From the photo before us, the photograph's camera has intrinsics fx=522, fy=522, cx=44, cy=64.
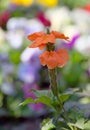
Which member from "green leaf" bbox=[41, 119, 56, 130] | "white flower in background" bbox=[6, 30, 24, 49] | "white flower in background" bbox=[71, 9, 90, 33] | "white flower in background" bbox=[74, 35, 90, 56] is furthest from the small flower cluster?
"white flower in background" bbox=[71, 9, 90, 33]

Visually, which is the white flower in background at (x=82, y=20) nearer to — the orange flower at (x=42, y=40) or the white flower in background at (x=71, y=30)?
the white flower in background at (x=71, y=30)

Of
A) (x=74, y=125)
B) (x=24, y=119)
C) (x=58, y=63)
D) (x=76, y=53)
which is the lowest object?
(x=24, y=119)

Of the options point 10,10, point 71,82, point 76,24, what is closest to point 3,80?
point 71,82

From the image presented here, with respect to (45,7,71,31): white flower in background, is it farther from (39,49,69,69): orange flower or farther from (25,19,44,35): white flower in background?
(39,49,69,69): orange flower

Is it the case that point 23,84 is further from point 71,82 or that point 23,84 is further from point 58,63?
point 58,63

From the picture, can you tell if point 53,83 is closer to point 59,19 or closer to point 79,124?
point 79,124

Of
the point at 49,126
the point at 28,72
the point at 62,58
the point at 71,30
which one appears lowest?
the point at 28,72

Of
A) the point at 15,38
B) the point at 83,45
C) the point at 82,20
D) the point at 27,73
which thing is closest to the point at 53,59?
the point at 27,73
